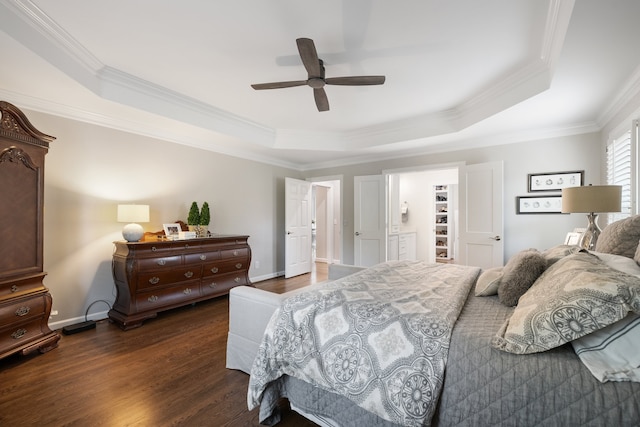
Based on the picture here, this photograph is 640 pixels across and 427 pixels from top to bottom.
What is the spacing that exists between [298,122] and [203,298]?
9.52 ft

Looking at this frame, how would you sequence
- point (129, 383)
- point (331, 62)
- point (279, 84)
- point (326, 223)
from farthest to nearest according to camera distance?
point (326, 223) < point (331, 62) < point (279, 84) < point (129, 383)

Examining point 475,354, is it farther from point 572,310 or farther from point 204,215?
point 204,215

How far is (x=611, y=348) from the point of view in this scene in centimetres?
103

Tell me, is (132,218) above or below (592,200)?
below

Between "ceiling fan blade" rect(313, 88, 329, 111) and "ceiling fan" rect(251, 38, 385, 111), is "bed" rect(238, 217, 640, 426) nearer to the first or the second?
"ceiling fan" rect(251, 38, 385, 111)

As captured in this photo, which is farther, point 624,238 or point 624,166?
point 624,166

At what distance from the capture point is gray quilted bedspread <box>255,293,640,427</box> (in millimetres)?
981

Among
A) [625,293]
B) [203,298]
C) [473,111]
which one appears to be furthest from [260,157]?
[625,293]

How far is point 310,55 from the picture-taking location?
7.02 ft

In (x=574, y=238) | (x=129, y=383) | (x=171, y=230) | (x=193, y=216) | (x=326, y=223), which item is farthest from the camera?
(x=326, y=223)

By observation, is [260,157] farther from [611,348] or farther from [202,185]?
[611,348]

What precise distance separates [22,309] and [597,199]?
15.7 feet

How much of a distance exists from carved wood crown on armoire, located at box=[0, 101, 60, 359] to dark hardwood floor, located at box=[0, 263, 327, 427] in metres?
0.22

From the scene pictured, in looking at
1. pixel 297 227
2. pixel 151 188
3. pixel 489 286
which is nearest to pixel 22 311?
pixel 151 188
